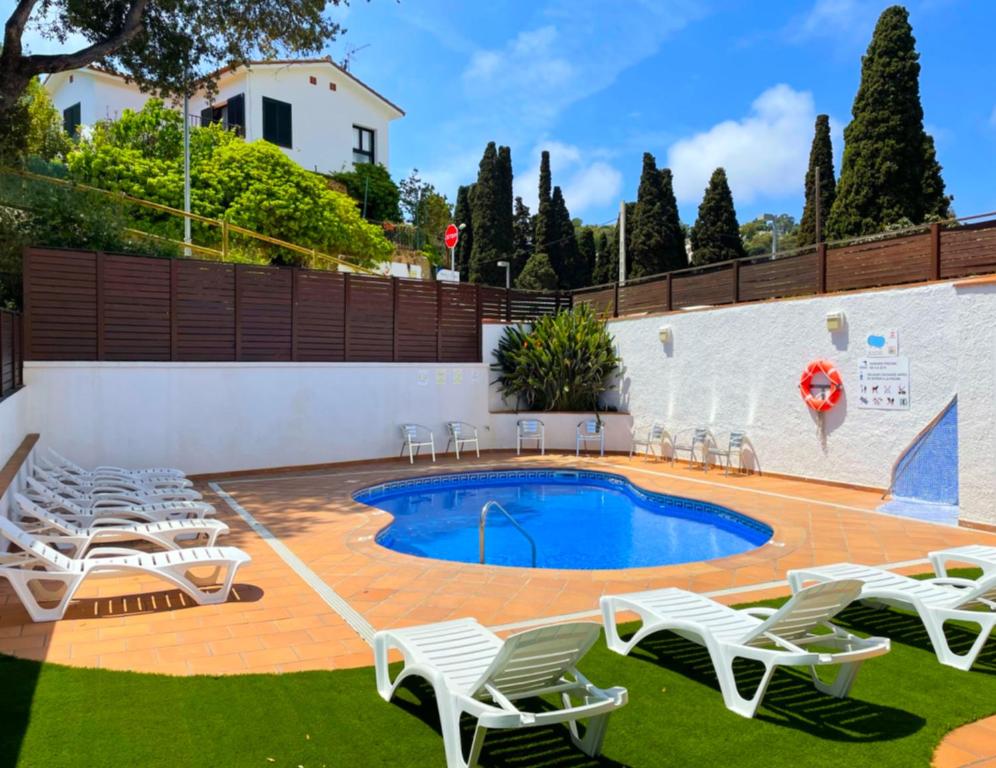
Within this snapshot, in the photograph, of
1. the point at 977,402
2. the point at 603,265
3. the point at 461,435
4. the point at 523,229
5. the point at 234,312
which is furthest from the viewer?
the point at 523,229

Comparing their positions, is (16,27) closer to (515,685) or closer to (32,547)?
(32,547)

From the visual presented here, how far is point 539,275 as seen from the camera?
35625 mm

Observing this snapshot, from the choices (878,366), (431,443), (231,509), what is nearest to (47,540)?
(231,509)

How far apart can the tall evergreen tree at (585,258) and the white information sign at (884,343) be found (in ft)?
94.8

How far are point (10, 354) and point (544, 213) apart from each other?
31.6 m

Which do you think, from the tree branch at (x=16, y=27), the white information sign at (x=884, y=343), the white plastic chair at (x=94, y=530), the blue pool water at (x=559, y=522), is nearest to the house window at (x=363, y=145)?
the tree branch at (x=16, y=27)

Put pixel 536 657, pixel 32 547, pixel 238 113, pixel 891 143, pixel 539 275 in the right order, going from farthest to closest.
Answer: pixel 539 275 < pixel 238 113 < pixel 891 143 < pixel 32 547 < pixel 536 657

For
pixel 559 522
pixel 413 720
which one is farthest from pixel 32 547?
pixel 559 522

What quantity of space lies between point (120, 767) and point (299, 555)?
4289 mm

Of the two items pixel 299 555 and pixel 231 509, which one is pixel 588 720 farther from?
pixel 231 509

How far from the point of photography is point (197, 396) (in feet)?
41.7

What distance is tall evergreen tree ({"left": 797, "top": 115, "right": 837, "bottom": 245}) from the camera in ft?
96.2

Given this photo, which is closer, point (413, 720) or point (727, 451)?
point (413, 720)

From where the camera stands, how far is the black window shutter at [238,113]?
26.7 metres
